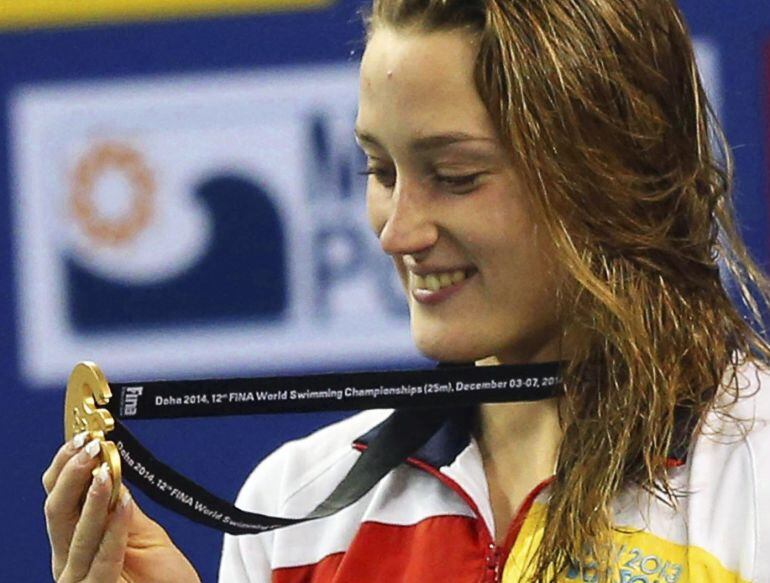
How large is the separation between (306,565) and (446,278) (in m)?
0.24

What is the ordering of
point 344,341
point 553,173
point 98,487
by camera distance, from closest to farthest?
point 98,487, point 553,173, point 344,341

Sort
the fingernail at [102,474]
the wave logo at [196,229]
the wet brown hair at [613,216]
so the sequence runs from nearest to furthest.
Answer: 1. the fingernail at [102,474]
2. the wet brown hair at [613,216]
3. the wave logo at [196,229]

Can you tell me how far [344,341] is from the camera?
190 cm

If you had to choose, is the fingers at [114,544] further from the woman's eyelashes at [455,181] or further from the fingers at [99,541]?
the woman's eyelashes at [455,181]

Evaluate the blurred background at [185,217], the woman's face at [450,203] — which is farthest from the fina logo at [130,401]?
the blurred background at [185,217]

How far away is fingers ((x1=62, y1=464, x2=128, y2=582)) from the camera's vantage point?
42.4 inches

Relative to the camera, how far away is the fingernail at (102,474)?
1.07 meters

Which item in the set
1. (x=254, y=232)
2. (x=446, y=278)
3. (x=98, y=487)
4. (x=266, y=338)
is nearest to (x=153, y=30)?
(x=254, y=232)

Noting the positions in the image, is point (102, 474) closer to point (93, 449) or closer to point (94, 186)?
point (93, 449)

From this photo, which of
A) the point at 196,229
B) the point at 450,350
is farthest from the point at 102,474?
the point at 196,229

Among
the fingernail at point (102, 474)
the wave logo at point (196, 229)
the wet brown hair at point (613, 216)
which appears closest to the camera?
the fingernail at point (102, 474)

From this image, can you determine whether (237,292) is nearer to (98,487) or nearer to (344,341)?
(344,341)

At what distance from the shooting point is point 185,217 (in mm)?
1960

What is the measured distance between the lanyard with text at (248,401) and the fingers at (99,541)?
0.01 m
